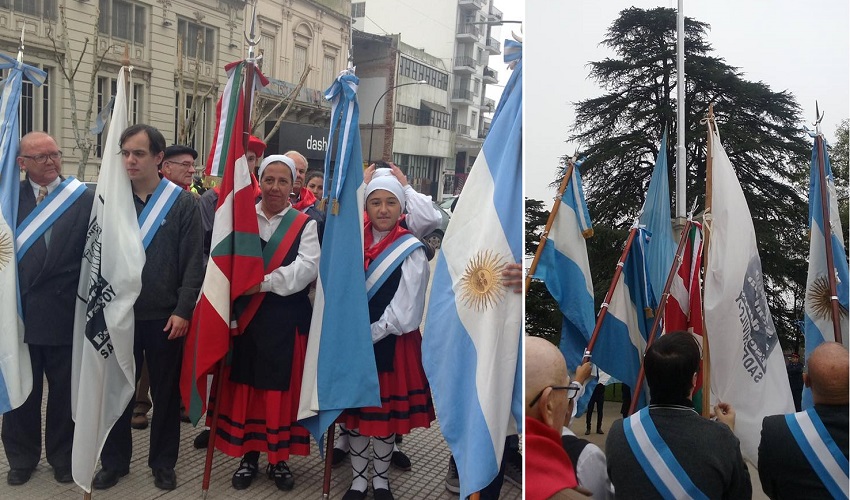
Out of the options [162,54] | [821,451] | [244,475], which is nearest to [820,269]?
[821,451]

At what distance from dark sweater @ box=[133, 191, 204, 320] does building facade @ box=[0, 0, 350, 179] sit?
70 centimetres

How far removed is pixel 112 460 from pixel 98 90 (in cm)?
182

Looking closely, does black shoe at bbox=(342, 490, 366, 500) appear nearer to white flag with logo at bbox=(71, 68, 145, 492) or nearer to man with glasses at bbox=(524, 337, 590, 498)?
white flag with logo at bbox=(71, 68, 145, 492)

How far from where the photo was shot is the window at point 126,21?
3.71 meters

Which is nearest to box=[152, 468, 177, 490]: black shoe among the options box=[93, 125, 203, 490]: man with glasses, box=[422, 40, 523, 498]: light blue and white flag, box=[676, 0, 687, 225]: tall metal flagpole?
box=[93, 125, 203, 490]: man with glasses

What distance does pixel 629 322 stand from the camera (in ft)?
4.86

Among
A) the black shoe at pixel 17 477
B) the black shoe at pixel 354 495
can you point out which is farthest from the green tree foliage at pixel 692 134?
the black shoe at pixel 17 477

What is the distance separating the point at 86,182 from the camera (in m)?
3.41

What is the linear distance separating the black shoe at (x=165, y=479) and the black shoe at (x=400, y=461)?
0.99 meters

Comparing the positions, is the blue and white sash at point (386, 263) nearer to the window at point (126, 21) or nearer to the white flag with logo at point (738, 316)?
the window at point (126, 21)

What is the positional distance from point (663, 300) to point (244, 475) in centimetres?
244

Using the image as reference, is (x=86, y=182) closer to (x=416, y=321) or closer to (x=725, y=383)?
(x=416, y=321)

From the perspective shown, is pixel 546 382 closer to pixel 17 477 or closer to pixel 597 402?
pixel 597 402

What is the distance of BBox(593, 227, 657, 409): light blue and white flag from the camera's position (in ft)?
4.77
